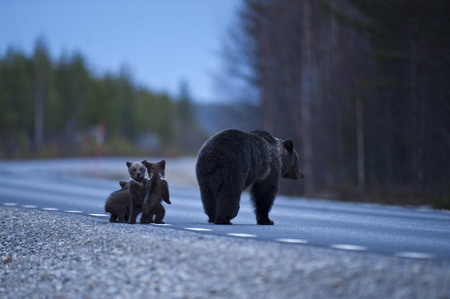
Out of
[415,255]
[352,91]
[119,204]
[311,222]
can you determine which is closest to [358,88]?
[352,91]

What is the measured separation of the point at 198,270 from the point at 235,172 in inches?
123

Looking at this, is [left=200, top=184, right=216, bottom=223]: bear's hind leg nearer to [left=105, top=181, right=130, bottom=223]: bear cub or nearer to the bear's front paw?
the bear's front paw

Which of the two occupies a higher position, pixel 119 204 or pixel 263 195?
pixel 263 195

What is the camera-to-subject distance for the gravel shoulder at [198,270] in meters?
7.36

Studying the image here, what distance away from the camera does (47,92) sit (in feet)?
320

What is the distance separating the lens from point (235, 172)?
36.9 ft

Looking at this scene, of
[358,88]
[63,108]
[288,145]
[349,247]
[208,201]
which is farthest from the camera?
[63,108]

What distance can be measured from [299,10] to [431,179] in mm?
12436

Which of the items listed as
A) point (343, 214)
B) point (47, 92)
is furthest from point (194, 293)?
point (47, 92)

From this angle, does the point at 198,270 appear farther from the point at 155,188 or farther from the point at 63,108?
the point at 63,108

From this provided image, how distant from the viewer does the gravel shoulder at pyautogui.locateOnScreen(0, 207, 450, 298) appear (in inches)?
290

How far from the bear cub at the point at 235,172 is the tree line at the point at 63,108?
59.9 metres

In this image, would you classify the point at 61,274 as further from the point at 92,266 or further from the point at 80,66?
the point at 80,66

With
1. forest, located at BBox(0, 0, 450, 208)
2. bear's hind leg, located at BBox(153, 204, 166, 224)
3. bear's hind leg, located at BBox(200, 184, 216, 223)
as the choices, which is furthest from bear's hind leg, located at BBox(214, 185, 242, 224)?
forest, located at BBox(0, 0, 450, 208)
